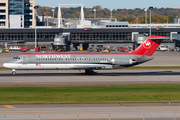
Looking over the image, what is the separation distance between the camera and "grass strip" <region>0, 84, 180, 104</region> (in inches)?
1059

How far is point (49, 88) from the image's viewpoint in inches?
1342

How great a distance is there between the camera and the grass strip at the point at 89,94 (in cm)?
2690

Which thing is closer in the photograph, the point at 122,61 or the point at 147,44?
the point at 122,61

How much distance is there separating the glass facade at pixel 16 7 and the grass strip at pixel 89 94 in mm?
125087

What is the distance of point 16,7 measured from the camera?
152375 millimetres

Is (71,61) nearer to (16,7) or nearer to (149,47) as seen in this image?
(149,47)

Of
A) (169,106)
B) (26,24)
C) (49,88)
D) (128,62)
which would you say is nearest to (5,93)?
(49,88)

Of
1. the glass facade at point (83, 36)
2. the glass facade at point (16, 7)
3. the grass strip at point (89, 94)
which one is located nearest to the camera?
the grass strip at point (89, 94)

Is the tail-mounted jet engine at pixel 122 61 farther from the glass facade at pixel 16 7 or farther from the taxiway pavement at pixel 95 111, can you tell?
the glass facade at pixel 16 7

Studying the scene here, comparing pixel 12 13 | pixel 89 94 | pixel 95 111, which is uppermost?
pixel 12 13

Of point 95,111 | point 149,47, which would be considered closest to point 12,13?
point 149,47

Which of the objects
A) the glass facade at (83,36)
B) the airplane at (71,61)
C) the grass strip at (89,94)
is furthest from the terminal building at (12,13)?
the grass strip at (89,94)

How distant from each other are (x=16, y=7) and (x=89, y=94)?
13320 cm

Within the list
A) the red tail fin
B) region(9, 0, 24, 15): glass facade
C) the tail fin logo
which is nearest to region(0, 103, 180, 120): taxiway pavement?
the red tail fin
